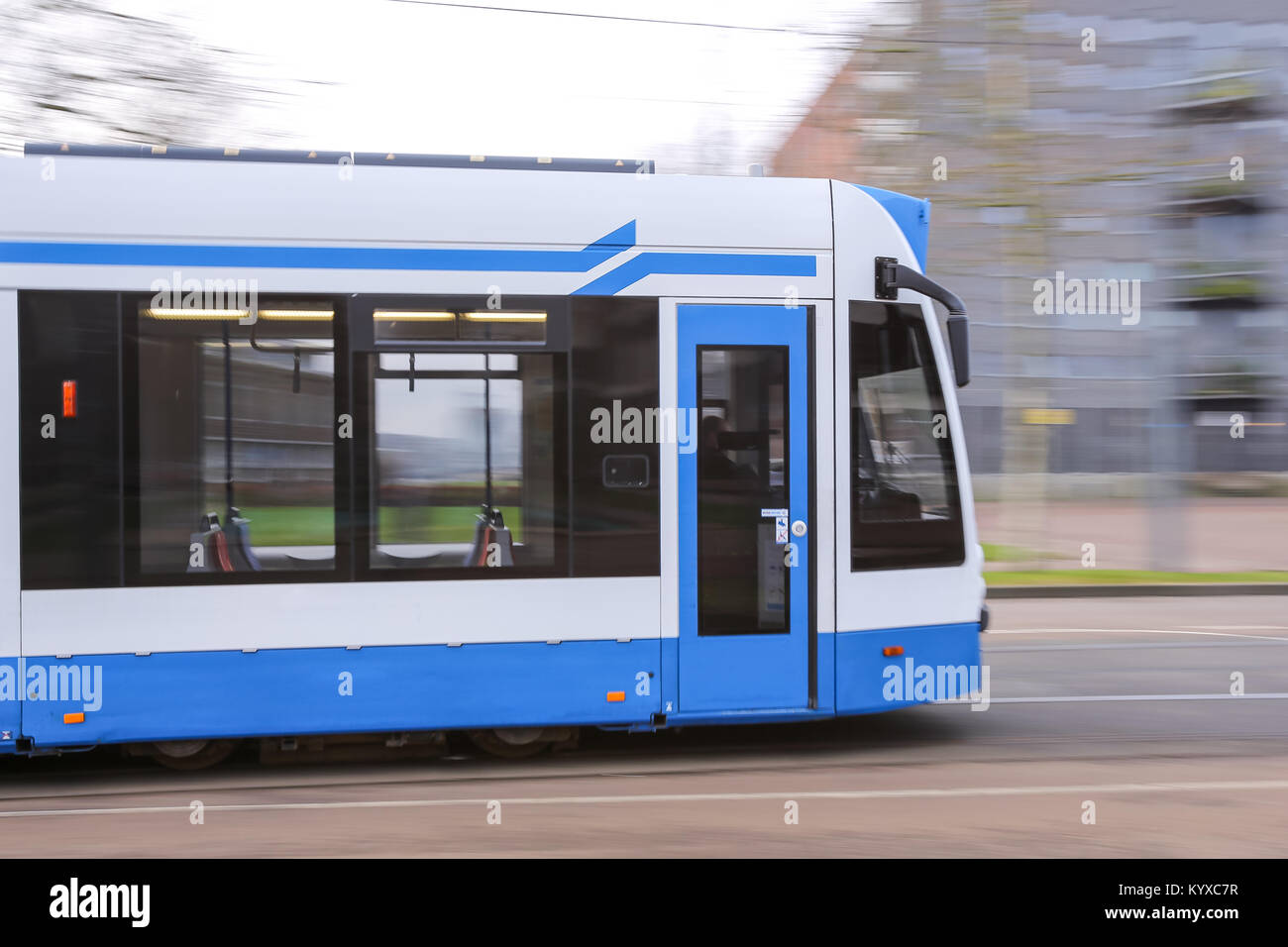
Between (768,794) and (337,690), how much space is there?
2239 mm

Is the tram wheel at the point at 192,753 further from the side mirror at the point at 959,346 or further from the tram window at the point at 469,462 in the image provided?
the side mirror at the point at 959,346

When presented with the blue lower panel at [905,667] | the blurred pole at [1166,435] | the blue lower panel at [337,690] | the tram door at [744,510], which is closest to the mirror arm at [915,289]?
the tram door at [744,510]

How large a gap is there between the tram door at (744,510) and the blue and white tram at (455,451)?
2 centimetres

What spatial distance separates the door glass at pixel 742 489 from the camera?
595 centimetres

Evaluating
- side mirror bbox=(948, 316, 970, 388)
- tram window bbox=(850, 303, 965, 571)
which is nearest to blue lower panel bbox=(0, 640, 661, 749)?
tram window bbox=(850, 303, 965, 571)

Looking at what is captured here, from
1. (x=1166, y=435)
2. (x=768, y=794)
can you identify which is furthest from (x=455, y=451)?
(x=1166, y=435)

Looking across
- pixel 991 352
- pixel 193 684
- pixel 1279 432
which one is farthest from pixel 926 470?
pixel 1279 432

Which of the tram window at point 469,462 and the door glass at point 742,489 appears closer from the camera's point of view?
the tram window at point 469,462

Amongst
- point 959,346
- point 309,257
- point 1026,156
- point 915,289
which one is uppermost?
point 1026,156

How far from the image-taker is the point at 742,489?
6.00m

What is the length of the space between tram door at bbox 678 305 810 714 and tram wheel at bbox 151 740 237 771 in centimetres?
247

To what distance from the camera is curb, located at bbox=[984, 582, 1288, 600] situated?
13883mm

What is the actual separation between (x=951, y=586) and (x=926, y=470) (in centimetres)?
69

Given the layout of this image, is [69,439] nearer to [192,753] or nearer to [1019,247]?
[192,753]
